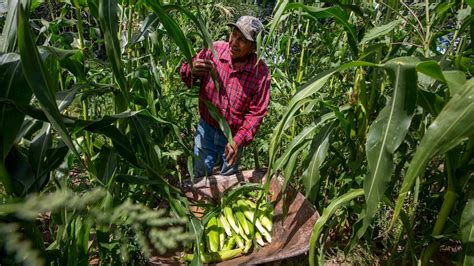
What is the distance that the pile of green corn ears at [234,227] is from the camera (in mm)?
1856

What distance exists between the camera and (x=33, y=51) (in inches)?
26.0

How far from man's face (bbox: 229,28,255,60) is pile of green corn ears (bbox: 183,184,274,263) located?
0.82 metres

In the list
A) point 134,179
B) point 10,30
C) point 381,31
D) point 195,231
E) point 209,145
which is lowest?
point 209,145

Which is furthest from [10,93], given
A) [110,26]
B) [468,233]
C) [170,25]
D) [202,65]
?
[202,65]

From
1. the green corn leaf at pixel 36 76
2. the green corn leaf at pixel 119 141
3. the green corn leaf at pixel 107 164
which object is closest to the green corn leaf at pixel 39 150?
the green corn leaf at pixel 119 141

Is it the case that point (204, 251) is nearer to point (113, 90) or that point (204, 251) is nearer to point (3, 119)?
point (113, 90)

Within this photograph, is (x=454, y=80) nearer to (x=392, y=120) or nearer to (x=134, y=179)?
(x=392, y=120)

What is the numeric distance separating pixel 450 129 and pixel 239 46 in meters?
1.56

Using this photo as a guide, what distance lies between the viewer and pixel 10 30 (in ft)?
2.71

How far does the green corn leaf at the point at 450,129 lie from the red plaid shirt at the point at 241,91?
152 centimetres

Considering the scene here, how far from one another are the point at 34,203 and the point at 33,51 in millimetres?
407

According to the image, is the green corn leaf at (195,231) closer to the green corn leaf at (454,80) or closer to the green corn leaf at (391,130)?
the green corn leaf at (391,130)

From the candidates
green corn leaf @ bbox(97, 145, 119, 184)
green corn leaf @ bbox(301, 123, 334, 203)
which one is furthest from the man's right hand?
green corn leaf @ bbox(97, 145, 119, 184)

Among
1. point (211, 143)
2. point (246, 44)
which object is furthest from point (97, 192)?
point (211, 143)
